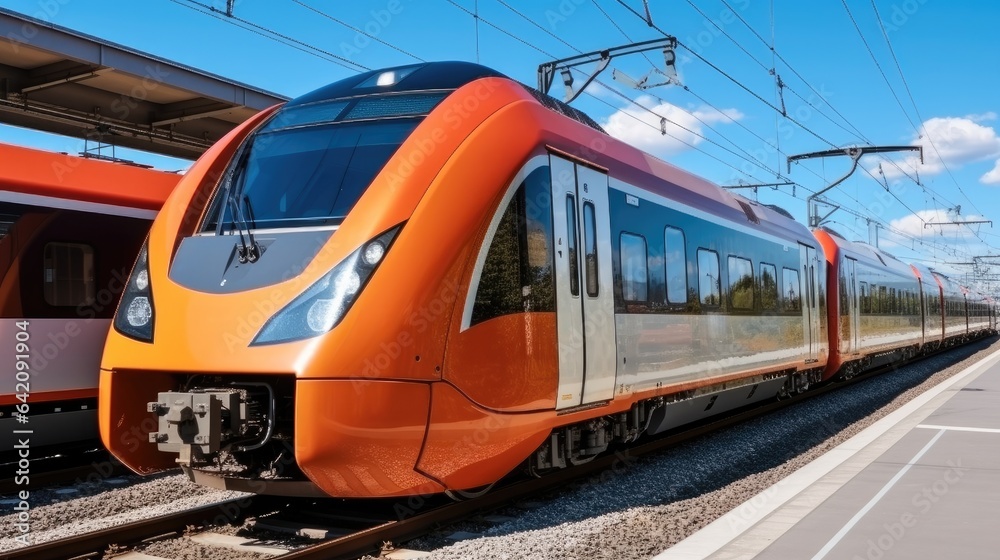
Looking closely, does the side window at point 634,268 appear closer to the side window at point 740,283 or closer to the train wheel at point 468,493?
the train wheel at point 468,493

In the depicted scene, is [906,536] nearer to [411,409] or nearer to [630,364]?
[630,364]

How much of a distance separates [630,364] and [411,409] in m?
2.87

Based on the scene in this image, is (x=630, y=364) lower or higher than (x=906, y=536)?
higher

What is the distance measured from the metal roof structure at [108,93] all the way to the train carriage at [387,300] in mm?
5601

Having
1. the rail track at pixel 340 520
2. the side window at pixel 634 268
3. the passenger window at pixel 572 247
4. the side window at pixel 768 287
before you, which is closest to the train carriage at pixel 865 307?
the side window at pixel 768 287

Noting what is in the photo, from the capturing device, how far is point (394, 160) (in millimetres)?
5918

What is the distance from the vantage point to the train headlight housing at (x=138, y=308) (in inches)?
231

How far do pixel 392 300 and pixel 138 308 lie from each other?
6.31 feet

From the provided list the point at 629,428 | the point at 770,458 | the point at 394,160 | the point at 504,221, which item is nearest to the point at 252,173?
the point at 394,160

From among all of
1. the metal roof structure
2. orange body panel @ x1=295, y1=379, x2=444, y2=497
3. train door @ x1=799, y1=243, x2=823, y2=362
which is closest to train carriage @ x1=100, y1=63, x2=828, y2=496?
orange body panel @ x1=295, y1=379, x2=444, y2=497

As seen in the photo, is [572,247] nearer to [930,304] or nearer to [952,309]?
[930,304]

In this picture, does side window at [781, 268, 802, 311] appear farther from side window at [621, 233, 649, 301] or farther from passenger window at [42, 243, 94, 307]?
passenger window at [42, 243, 94, 307]

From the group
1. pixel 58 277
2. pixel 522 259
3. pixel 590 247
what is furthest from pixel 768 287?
pixel 58 277

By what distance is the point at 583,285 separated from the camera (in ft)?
23.1
